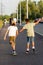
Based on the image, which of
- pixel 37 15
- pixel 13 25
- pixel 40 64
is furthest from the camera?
pixel 37 15

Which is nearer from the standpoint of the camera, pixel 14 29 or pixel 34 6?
pixel 14 29

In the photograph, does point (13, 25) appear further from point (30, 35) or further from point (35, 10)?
point (35, 10)

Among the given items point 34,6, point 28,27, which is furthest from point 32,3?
point 28,27

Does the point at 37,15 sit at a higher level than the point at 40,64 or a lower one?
lower

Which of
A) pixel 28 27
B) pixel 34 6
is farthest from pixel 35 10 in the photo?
pixel 28 27

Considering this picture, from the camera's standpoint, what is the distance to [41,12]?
134250 millimetres

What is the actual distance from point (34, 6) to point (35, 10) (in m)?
1.75

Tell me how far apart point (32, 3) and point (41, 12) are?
5.57 metres

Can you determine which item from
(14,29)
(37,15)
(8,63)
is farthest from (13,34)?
(37,15)

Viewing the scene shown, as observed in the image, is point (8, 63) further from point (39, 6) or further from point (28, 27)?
point (39, 6)

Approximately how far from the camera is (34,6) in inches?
5266

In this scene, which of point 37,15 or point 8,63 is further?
point 37,15

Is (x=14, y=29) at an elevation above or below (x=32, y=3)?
above

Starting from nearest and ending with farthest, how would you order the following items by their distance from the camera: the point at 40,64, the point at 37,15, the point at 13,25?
the point at 40,64, the point at 13,25, the point at 37,15
